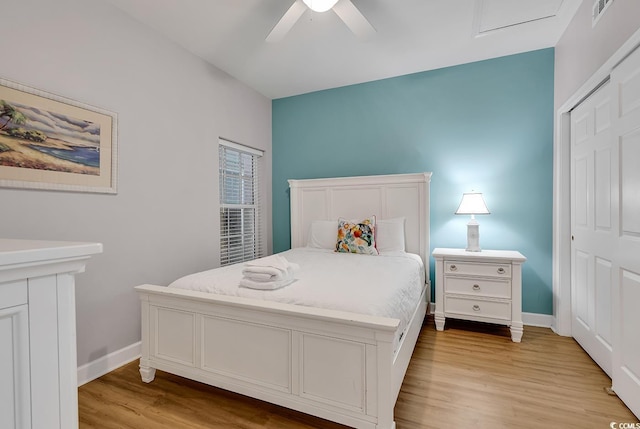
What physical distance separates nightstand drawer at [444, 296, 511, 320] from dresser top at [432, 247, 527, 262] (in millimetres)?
385

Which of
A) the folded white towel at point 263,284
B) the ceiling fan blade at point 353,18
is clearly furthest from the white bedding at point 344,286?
the ceiling fan blade at point 353,18

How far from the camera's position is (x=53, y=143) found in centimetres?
189

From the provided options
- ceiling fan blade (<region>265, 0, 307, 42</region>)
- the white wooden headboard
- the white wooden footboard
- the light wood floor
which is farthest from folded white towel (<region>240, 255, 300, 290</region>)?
the white wooden headboard

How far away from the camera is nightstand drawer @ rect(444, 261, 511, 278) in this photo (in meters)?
2.63

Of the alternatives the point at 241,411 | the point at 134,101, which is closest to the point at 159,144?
the point at 134,101

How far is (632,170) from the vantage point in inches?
64.9

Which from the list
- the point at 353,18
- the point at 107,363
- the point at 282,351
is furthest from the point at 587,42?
the point at 107,363

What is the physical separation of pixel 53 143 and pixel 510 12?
337cm

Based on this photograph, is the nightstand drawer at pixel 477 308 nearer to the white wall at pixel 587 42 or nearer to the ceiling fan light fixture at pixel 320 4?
the white wall at pixel 587 42

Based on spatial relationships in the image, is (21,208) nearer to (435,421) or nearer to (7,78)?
(7,78)

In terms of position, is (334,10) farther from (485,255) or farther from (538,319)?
(538,319)

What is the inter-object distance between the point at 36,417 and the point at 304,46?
298cm

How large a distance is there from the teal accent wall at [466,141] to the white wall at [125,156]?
1474 millimetres

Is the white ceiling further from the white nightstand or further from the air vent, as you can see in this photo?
the white nightstand
